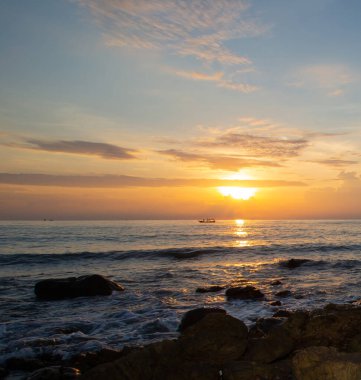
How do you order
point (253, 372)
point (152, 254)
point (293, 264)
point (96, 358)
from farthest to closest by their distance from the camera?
point (152, 254) → point (293, 264) → point (96, 358) → point (253, 372)

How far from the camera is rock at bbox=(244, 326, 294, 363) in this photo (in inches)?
329

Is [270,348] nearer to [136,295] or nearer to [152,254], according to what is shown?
[136,295]

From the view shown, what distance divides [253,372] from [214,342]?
1426 millimetres

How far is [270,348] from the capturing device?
851cm

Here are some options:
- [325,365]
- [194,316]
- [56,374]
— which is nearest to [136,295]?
[194,316]

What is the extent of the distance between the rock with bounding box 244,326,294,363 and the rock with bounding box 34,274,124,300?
1319cm

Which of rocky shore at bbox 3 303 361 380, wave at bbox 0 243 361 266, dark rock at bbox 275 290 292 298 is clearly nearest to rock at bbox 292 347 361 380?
rocky shore at bbox 3 303 361 380

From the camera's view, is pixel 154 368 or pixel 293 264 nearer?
pixel 154 368

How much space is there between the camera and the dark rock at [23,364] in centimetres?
980

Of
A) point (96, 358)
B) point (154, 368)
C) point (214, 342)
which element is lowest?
point (96, 358)

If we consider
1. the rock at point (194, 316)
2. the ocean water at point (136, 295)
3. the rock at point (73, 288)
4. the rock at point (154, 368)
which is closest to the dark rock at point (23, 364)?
the ocean water at point (136, 295)

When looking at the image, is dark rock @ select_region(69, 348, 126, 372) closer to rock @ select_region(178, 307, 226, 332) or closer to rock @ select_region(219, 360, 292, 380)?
rock @ select_region(219, 360, 292, 380)

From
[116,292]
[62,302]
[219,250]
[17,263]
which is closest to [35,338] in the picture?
[62,302]

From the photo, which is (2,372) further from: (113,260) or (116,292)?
(113,260)
